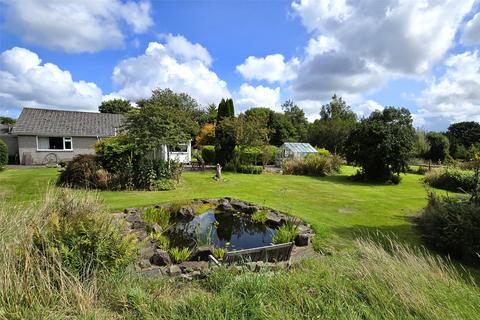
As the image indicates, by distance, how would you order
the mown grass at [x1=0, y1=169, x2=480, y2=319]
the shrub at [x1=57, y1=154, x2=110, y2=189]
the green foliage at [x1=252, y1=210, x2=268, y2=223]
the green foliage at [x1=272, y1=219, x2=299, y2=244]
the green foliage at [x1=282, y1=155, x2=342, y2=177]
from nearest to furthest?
the mown grass at [x1=0, y1=169, x2=480, y2=319]
the green foliage at [x1=272, y1=219, x2=299, y2=244]
the green foliage at [x1=252, y1=210, x2=268, y2=223]
the shrub at [x1=57, y1=154, x2=110, y2=189]
the green foliage at [x1=282, y1=155, x2=342, y2=177]

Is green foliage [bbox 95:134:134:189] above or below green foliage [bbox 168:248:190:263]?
above

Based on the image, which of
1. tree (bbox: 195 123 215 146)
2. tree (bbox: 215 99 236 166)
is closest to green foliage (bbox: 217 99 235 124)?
tree (bbox: 215 99 236 166)

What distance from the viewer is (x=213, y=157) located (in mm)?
21156

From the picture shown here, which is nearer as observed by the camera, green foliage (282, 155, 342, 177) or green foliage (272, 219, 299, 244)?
green foliage (272, 219, 299, 244)

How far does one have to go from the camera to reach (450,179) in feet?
45.5

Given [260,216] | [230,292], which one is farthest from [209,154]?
[230,292]

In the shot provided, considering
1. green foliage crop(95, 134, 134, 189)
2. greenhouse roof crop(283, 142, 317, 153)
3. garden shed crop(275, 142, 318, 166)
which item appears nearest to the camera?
green foliage crop(95, 134, 134, 189)

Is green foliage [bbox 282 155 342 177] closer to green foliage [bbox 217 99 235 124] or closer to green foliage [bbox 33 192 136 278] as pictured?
green foliage [bbox 217 99 235 124]

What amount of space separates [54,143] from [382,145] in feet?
75.8

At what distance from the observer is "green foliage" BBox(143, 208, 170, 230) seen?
7.16 m

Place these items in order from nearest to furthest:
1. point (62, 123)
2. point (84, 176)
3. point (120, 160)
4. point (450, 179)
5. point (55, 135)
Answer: point (84, 176) → point (120, 160) → point (450, 179) → point (55, 135) → point (62, 123)

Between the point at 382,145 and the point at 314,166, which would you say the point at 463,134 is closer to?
the point at 314,166

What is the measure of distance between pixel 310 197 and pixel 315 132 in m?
28.2

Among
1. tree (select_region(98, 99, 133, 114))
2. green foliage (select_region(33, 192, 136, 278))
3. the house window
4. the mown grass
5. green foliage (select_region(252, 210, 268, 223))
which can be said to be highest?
tree (select_region(98, 99, 133, 114))
